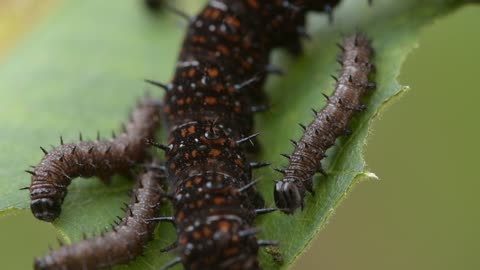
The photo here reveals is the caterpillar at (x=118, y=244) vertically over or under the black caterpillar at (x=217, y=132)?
under

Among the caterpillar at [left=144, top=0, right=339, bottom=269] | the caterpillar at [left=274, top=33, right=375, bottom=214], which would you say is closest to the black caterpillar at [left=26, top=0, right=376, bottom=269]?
the caterpillar at [left=144, top=0, right=339, bottom=269]

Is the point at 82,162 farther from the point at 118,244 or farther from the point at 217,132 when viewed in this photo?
the point at 217,132

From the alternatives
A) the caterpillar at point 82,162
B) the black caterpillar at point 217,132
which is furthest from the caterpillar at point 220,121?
the caterpillar at point 82,162

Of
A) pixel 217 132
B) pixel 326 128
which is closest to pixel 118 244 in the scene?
pixel 217 132

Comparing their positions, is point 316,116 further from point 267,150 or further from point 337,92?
point 267,150

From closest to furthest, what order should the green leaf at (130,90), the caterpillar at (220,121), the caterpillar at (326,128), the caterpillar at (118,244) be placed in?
the caterpillar at (220,121), the caterpillar at (118,244), the caterpillar at (326,128), the green leaf at (130,90)

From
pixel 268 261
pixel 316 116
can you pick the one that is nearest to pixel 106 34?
pixel 316 116

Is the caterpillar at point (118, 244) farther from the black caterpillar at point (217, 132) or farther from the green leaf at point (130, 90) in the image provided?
the green leaf at point (130, 90)
